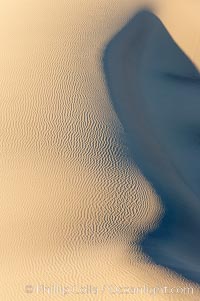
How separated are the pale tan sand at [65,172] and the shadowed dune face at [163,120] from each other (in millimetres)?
150

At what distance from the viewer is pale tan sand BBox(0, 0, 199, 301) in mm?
4848

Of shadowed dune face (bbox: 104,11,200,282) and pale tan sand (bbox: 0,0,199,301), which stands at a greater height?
shadowed dune face (bbox: 104,11,200,282)

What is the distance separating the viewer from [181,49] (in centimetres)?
→ 909

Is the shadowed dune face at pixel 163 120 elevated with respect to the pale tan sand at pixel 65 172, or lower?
elevated

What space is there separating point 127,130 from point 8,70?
1.69 m

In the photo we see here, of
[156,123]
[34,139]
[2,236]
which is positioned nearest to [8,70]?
[34,139]

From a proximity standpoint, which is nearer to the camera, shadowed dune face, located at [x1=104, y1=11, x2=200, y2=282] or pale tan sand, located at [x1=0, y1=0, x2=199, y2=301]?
pale tan sand, located at [x1=0, y1=0, x2=199, y2=301]

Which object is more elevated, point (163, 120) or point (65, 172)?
point (163, 120)

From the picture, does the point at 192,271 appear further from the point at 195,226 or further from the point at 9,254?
the point at 9,254

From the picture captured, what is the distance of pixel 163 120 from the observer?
291 inches

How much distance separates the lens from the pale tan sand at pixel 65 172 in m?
4.85

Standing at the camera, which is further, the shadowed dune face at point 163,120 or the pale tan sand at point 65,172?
the shadowed dune face at point 163,120

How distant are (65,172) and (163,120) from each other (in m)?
1.85

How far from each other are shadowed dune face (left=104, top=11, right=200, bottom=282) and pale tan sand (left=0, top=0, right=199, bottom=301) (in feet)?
0.49
